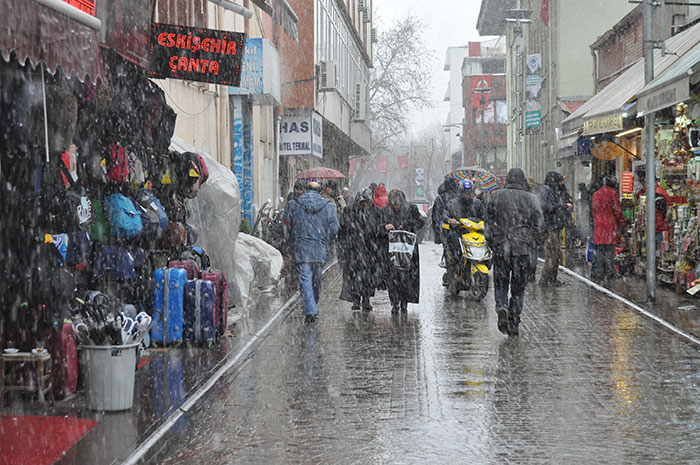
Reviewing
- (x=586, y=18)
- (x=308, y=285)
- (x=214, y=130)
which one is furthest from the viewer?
(x=586, y=18)

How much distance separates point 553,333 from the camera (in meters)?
11.7

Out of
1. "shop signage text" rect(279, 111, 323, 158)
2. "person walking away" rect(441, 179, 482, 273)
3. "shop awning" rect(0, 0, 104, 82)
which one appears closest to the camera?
"shop awning" rect(0, 0, 104, 82)

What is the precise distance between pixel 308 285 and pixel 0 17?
7311 mm

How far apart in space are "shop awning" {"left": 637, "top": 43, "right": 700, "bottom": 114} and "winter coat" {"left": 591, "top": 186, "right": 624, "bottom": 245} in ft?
11.5

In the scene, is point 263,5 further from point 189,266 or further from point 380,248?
point 189,266

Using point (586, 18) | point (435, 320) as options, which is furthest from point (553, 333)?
point (586, 18)

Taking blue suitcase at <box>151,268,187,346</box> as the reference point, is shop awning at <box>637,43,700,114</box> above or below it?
above

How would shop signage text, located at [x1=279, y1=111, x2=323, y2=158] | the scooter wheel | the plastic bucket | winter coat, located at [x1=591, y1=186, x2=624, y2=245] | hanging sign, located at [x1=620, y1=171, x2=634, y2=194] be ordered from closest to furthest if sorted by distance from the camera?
the plastic bucket < the scooter wheel < winter coat, located at [x1=591, y1=186, x2=624, y2=245] < hanging sign, located at [x1=620, y1=171, x2=634, y2=194] < shop signage text, located at [x1=279, y1=111, x2=323, y2=158]

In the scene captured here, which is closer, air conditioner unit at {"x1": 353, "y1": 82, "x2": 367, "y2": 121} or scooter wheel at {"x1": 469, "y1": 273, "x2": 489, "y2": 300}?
scooter wheel at {"x1": 469, "y1": 273, "x2": 489, "y2": 300}

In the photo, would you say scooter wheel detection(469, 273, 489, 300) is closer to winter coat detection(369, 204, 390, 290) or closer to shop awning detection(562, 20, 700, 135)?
winter coat detection(369, 204, 390, 290)

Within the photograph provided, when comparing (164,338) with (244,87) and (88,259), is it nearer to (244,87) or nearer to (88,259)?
(88,259)

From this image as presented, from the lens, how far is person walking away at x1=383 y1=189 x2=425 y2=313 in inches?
542

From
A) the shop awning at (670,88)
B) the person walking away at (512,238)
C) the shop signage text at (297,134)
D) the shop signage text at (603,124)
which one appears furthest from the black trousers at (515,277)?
the shop signage text at (297,134)

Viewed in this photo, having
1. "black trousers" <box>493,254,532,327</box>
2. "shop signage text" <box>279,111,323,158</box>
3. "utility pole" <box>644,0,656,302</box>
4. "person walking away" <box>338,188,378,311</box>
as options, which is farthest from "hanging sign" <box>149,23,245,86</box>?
"shop signage text" <box>279,111,323,158</box>
